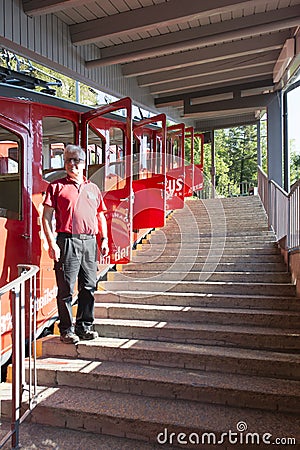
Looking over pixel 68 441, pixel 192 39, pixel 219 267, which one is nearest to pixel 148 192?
pixel 219 267

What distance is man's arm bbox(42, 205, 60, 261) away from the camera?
3.06m

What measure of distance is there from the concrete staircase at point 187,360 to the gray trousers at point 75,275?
0.77 feet

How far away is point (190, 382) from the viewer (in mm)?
2793

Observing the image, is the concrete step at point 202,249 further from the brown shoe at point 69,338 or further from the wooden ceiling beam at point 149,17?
the wooden ceiling beam at point 149,17

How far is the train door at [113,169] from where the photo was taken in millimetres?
3959

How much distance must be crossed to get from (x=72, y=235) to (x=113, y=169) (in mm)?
1404

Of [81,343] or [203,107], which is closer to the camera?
[81,343]

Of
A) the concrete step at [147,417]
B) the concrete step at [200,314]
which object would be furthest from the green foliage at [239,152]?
the concrete step at [147,417]

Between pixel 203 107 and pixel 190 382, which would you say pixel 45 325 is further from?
pixel 203 107

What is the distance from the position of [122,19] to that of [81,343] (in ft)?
11.1

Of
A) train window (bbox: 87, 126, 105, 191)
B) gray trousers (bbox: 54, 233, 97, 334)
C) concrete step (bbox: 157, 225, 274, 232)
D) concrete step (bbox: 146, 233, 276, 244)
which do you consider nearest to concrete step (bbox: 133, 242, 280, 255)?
concrete step (bbox: 146, 233, 276, 244)

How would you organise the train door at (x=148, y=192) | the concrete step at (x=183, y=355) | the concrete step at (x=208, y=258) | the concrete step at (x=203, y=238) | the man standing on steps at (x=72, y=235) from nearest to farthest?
the concrete step at (x=183, y=355) → the man standing on steps at (x=72, y=235) → the concrete step at (x=208, y=258) → the train door at (x=148, y=192) → the concrete step at (x=203, y=238)

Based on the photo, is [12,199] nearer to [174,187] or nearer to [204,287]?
[204,287]

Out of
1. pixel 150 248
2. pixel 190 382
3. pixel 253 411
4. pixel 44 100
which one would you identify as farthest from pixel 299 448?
pixel 150 248
